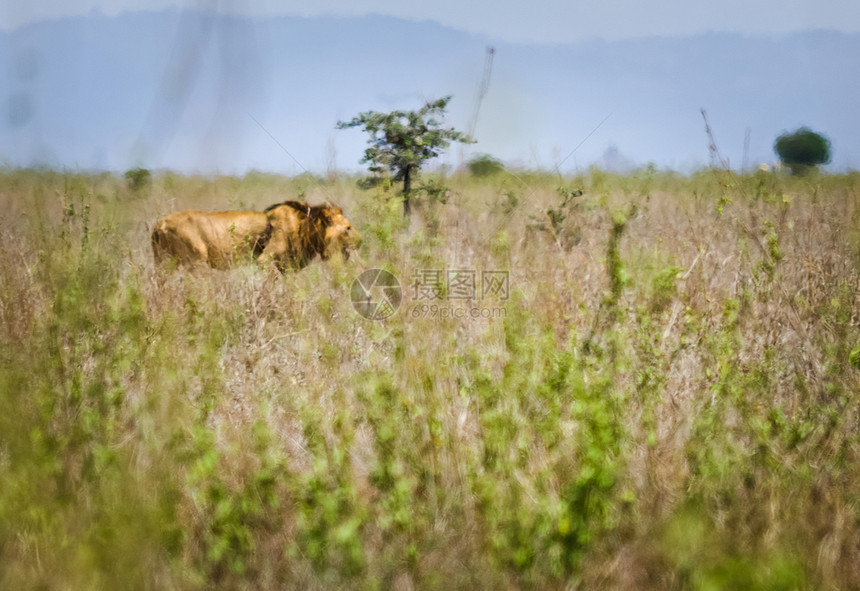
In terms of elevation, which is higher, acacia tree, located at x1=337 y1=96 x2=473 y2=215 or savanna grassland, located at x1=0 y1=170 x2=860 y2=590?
acacia tree, located at x1=337 y1=96 x2=473 y2=215

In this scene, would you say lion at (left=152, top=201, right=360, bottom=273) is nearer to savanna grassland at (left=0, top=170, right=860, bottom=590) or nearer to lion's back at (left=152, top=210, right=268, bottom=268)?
lion's back at (left=152, top=210, right=268, bottom=268)

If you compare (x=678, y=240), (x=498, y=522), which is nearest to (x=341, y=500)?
(x=498, y=522)

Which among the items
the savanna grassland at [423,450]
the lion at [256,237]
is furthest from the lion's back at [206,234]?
the savanna grassland at [423,450]

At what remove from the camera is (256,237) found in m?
4.37

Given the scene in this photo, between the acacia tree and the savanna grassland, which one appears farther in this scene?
the acacia tree

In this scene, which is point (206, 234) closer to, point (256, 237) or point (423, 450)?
point (256, 237)

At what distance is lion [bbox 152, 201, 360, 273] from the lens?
4371 mm

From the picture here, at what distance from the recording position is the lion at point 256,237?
14.3ft

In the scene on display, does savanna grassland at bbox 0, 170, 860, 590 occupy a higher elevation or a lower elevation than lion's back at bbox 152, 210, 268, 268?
lower

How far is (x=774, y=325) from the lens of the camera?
2.84m

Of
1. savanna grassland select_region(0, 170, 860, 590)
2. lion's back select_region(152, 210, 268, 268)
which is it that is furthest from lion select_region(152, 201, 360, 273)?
savanna grassland select_region(0, 170, 860, 590)

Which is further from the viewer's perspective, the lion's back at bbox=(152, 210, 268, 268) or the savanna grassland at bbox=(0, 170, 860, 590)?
the lion's back at bbox=(152, 210, 268, 268)

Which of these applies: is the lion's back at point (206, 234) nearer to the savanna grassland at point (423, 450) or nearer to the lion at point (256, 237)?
the lion at point (256, 237)

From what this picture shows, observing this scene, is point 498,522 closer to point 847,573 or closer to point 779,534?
point 779,534
